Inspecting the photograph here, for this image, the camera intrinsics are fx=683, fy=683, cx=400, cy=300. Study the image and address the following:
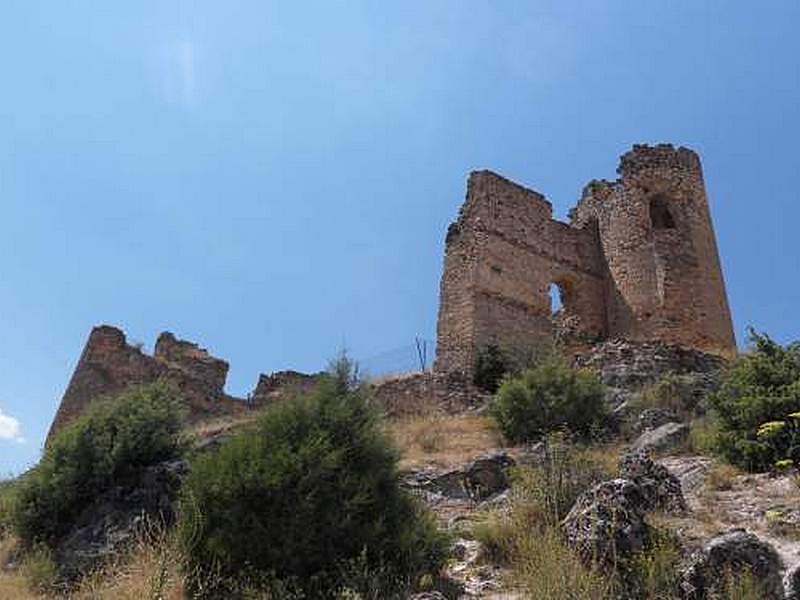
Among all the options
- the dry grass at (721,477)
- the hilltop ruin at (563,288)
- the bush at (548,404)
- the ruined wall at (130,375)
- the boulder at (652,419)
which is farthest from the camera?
the ruined wall at (130,375)

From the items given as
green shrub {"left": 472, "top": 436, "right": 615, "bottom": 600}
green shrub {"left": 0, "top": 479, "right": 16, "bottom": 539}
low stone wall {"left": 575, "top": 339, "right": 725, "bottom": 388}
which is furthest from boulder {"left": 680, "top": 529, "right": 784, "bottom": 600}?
low stone wall {"left": 575, "top": 339, "right": 725, "bottom": 388}

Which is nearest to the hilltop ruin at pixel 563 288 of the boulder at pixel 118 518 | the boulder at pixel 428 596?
the boulder at pixel 118 518

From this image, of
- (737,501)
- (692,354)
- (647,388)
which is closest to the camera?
(737,501)

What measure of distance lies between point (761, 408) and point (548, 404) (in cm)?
359

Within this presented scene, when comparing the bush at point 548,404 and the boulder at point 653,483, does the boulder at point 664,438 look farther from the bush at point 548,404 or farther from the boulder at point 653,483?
the boulder at point 653,483

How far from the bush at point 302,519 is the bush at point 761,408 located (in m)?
4.08

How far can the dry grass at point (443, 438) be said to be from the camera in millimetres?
10227

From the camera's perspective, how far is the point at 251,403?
22812 mm

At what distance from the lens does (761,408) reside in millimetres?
8180

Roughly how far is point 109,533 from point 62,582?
802 millimetres

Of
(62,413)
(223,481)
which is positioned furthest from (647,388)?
(62,413)

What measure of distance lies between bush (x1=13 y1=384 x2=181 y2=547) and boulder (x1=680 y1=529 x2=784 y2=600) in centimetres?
697

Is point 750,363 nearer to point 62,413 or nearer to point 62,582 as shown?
point 62,582

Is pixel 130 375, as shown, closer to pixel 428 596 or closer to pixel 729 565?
pixel 428 596
